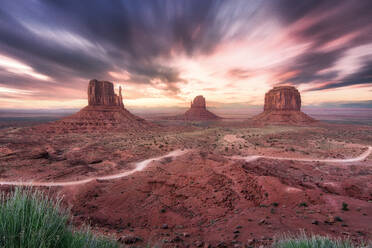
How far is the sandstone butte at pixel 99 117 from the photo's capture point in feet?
208

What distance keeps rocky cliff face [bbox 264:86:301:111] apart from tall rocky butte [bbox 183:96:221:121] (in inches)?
2288

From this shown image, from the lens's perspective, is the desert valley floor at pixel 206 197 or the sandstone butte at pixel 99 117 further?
the sandstone butte at pixel 99 117

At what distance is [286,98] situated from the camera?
343 ft

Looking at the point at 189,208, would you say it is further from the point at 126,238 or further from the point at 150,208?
the point at 126,238

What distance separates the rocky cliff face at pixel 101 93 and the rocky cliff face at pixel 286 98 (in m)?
108

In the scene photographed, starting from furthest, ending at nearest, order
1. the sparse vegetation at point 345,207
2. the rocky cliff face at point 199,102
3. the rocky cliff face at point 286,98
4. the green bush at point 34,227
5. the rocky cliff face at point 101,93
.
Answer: the rocky cliff face at point 199,102
the rocky cliff face at point 286,98
the rocky cliff face at point 101,93
the sparse vegetation at point 345,207
the green bush at point 34,227

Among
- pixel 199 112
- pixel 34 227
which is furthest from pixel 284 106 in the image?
pixel 34 227

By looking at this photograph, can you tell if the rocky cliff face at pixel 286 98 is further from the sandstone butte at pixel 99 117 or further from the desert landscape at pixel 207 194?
the sandstone butte at pixel 99 117

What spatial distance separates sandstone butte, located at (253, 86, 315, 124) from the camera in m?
96.7

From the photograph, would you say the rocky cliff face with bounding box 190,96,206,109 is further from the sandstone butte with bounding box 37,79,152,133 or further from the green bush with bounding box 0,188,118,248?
the green bush with bounding box 0,188,118,248

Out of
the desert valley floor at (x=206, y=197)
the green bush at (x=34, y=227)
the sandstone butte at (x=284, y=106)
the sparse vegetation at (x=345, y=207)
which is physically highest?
the sandstone butte at (x=284, y=106)

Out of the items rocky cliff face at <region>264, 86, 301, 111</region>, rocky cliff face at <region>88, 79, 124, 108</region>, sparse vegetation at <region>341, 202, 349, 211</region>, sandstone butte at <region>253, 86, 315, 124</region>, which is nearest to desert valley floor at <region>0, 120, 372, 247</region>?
sparse vegetation at <region>341, 202, 349, 211</region>

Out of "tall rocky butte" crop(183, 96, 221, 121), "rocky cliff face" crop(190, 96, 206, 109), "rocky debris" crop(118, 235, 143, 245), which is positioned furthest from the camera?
"rocky cliff face" crop(190, 96, 206, 109)

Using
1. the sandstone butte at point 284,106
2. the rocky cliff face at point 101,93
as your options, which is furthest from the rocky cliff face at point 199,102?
the rocky cliff face at point 101,93
